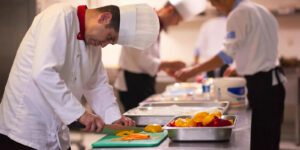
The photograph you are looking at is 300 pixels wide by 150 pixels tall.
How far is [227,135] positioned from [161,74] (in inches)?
144

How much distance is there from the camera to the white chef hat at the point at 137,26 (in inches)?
66.7

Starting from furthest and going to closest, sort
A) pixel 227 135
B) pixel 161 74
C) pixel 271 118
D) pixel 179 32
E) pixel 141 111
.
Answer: pixel 179 32, pixel 161 74, pixel 271 118, pixel 141 111, pixel 227 135

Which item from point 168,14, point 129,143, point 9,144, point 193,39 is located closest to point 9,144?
point 9,144

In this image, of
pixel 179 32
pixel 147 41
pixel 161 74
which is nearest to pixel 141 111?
pixel 147 41

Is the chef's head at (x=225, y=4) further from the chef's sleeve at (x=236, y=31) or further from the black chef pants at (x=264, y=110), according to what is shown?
the black chef pants at (x=264, y=110)

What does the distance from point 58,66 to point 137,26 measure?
37 cm

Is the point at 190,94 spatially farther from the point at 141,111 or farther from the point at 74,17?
the point at 74,17

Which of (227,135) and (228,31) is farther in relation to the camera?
(228,31)

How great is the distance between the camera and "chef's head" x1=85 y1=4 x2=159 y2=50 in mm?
1639

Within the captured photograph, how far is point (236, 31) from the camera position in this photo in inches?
110

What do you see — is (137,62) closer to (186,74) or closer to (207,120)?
(186,74)

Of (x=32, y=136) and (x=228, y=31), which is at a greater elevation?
(x=228, y=31)

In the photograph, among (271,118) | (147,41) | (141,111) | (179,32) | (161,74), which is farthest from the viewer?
(179,32)

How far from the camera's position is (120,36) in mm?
1703
